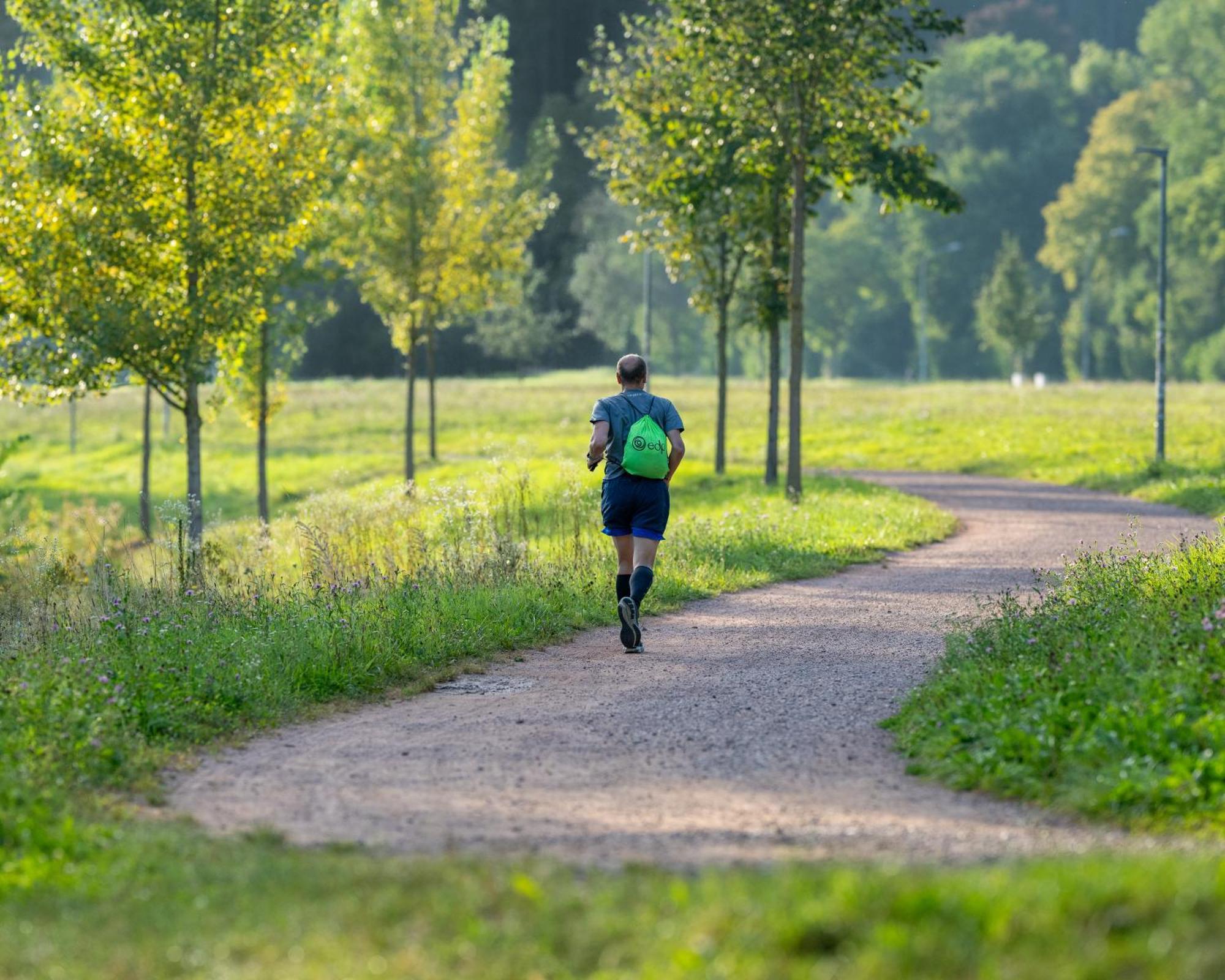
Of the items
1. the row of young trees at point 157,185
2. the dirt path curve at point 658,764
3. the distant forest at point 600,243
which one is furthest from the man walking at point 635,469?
the distant forest at point 600,243

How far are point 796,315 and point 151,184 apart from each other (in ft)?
28.2

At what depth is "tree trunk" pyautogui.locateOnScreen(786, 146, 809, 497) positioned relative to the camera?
2062cm

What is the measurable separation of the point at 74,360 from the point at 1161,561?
12774 millimetres

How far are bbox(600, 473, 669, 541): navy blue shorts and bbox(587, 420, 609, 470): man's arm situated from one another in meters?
0.25

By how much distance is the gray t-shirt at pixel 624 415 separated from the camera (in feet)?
34.3

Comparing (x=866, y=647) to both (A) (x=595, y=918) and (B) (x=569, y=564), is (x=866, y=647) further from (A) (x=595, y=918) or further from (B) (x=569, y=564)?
(A) (x=595, y=918)

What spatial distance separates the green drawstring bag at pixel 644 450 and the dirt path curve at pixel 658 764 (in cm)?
128

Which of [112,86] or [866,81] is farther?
[866,81]

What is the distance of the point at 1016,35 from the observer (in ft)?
333

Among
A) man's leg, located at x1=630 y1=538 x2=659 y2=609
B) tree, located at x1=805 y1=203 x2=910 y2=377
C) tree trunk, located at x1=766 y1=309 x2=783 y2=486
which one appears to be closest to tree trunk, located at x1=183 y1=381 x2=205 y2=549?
tree trunk, located at x1=766 y1=309 x2=783 y2=486

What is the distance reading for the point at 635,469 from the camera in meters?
10.3

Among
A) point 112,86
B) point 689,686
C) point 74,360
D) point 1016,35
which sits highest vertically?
point 1016,35

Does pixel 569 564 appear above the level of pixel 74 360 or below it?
below

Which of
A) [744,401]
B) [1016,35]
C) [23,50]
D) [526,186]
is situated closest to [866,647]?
[23,50]
